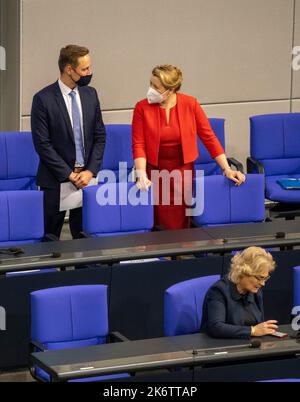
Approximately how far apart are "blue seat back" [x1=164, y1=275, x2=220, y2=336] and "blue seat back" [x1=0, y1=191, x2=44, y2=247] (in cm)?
146

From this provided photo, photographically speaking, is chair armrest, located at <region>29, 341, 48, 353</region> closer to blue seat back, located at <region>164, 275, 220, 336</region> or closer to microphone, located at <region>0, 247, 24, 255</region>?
blue seat back, located at <region>164, 275, 220, 336</region>

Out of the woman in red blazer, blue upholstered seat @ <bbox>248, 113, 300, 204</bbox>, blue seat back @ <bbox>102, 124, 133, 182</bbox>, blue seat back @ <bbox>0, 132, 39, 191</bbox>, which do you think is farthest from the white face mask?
blue upholstered seat @ <bbox>248, 113, 300, 204</bbox>

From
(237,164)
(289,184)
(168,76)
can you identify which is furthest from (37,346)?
(289,184)

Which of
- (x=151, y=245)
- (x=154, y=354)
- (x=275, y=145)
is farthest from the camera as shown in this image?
(x=275, y=145)

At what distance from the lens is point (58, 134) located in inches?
279

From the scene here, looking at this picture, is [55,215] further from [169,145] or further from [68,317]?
[68,317]

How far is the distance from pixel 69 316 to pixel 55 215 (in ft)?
6.08

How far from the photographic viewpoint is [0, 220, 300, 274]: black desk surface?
6004 mm

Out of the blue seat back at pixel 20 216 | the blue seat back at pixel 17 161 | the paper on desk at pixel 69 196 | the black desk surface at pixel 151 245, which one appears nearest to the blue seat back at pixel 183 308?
the black desk surface at pixel 151 245

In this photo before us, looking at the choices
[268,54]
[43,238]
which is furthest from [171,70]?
[268,54]

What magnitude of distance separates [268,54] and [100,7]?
159 cm

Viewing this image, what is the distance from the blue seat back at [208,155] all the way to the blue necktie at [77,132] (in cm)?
122

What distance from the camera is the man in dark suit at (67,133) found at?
7008 mm

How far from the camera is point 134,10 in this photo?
8.48m
